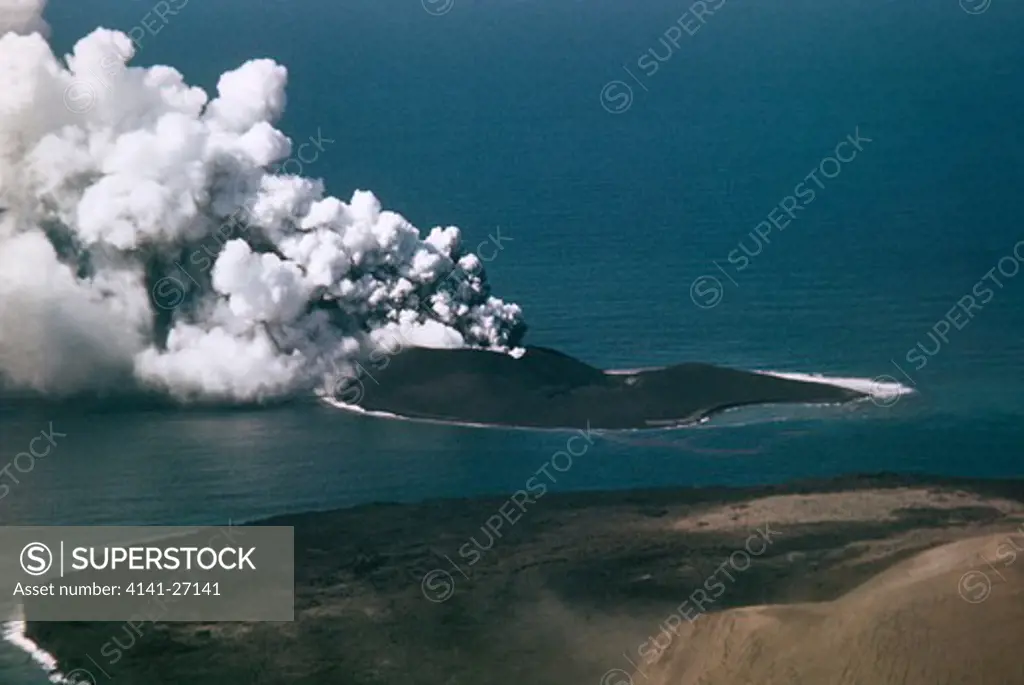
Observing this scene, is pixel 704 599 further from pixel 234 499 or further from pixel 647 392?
pixel 234 499

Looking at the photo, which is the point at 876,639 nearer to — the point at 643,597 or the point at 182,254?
the point at 643,597

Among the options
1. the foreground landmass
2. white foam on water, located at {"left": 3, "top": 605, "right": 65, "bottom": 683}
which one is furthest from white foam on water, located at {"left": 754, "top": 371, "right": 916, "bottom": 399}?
white foam on water, located at {"left": 3, "top": 605, "right": 65, "bottom": 683}

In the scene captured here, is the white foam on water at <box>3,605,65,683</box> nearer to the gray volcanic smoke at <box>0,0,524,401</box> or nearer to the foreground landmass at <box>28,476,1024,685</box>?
the foreground landmass at <box>28,476,1024,685</box>

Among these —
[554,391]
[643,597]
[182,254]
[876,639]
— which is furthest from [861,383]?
[182,254]

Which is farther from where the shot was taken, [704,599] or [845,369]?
[845,369]

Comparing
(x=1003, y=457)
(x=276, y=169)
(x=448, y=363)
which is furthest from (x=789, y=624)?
(x=276, y=169)

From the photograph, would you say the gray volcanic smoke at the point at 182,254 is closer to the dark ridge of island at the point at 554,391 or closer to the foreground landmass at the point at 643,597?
the dark ridge of island at the point at 554,391
